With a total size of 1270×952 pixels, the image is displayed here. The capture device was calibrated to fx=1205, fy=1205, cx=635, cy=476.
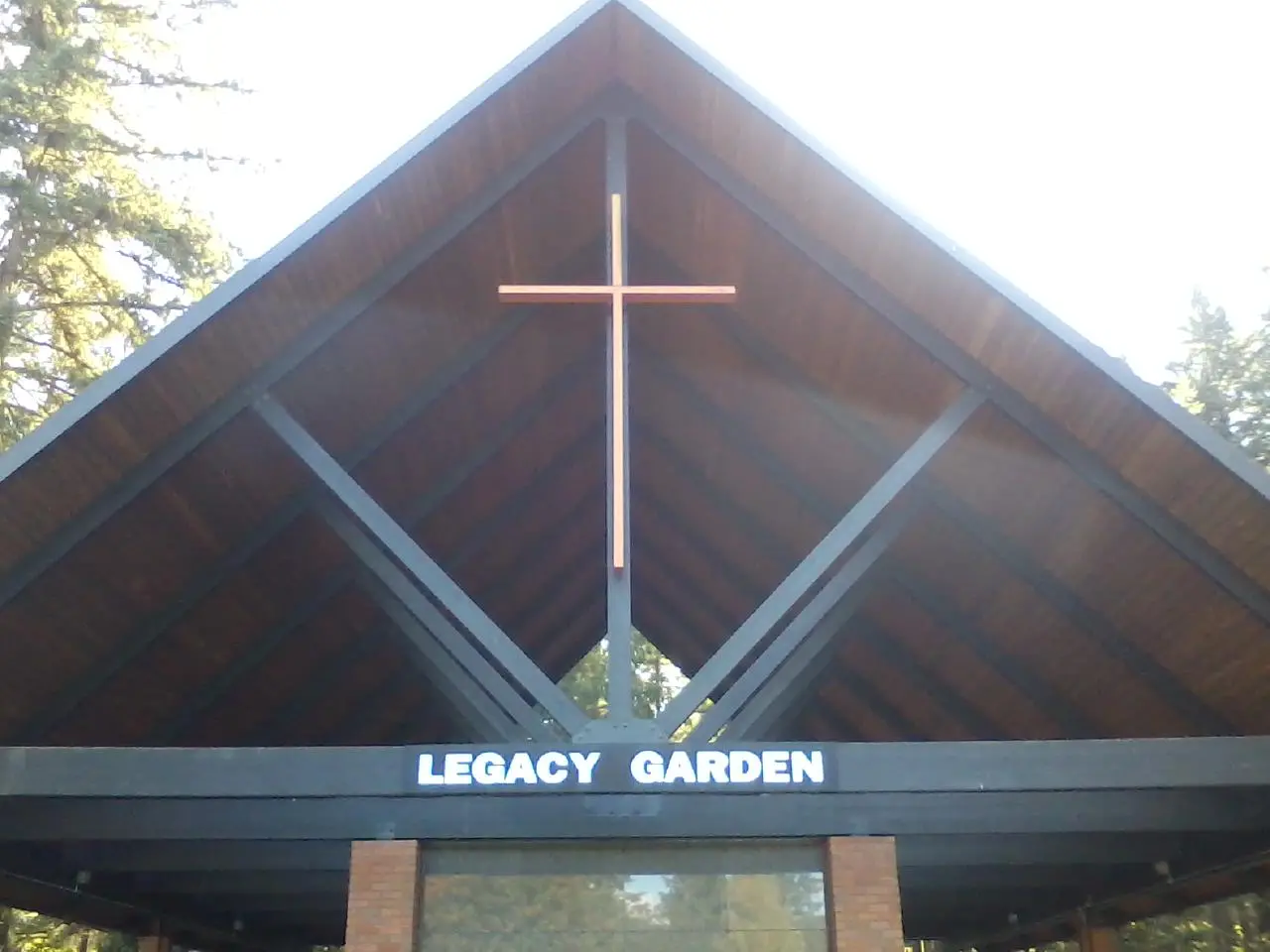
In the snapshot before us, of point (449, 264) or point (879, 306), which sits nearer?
point (879, 306)

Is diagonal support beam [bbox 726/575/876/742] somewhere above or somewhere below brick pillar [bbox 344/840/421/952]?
above

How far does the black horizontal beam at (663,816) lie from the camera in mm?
7367

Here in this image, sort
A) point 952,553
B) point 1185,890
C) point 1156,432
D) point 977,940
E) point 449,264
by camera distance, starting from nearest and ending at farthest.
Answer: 1. point 1156,432
2. point 449,264
3. point 952,553
4. point 1185,890
5. point 977,940

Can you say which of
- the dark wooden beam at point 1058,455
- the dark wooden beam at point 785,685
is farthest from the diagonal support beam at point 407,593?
the dark wooden beam at point 1058,455

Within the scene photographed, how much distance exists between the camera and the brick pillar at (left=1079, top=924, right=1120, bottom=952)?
41.4 ft

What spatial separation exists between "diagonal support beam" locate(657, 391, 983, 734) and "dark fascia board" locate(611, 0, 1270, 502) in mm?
941

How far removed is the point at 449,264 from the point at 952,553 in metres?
4.25

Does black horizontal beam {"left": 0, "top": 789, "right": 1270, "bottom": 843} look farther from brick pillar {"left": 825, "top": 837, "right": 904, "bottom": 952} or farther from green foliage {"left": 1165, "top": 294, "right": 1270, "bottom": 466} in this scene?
green foliage {"left": 1165, "top": 294, "right": 1270, "bottom": 466}

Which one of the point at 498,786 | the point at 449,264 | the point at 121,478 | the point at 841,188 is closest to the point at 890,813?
the point at 498,786

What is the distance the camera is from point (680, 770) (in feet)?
21.5

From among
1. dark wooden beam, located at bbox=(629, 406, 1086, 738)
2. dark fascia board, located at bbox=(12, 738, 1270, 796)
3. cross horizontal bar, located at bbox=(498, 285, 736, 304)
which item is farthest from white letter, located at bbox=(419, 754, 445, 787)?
dark wooden beam, located at bbox=(629, 406, 1086, 738)

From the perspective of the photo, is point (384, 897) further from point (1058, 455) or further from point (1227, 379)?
point (1227, 379)

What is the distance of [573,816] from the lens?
709 centimetres

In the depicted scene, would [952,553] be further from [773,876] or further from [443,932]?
[443,932]
